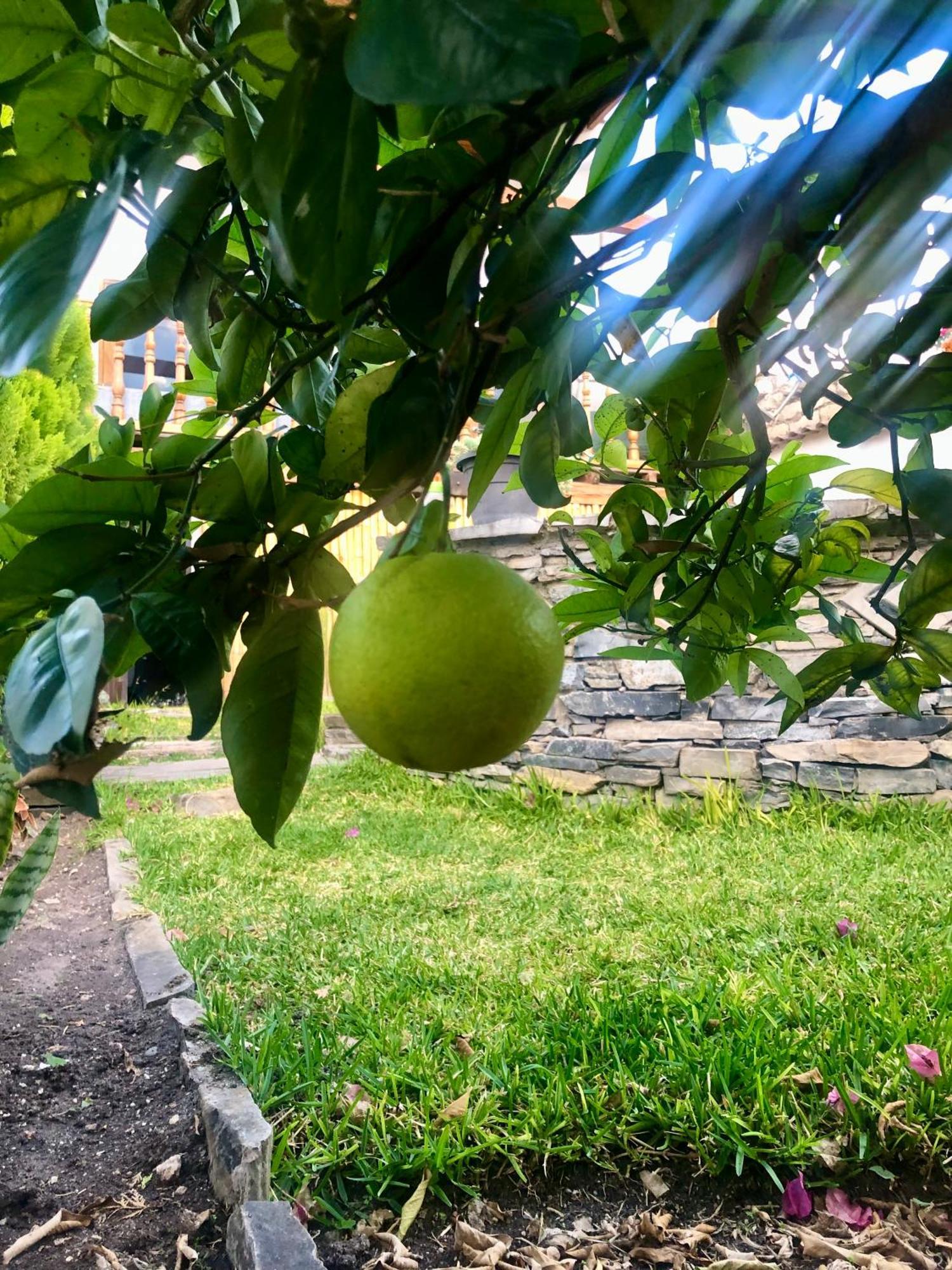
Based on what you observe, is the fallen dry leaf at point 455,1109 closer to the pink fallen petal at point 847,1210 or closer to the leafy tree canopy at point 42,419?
the pink fallen petal at point 847,1210

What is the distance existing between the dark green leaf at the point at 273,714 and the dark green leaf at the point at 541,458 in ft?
0.66

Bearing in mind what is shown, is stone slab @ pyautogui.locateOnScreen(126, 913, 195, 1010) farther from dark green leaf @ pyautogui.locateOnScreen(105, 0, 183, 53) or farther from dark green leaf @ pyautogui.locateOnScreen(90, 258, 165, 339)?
dark green leaf @ pyautogui.locateOnScreen(105, 0, 183, 53)

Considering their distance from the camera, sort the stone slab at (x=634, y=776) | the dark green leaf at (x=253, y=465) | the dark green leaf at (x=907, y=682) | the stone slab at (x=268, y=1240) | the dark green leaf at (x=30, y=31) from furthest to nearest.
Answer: the stone slab at (x=634, y=776) < the stone slab at (x=268, y=1240) < the dark green leaf at (x=907, y=682) < the dark green leaf at (x=253, y=465) < the dark green leaf at (x=30, y=31)

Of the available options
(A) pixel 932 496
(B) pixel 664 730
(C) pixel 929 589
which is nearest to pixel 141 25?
(A) pixel 932 496

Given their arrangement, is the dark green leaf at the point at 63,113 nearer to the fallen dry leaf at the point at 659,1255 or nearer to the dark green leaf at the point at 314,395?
the dark green leaf at the point at 314,395

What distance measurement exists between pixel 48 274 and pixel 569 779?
4.50 metres

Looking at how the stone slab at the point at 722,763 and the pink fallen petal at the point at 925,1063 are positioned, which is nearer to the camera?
the pink fallen petal at the point at 925,1063

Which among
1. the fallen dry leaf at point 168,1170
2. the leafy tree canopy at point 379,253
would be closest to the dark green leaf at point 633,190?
the leafy tree canopy at point 379,253

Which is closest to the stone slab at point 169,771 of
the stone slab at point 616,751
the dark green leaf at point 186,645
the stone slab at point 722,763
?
the stone slab at point 616,751

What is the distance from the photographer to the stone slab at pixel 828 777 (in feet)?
13.9

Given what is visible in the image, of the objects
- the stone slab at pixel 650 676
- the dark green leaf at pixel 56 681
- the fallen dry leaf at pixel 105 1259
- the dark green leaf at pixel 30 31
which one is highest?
the dark green leaf at pixel 30 31

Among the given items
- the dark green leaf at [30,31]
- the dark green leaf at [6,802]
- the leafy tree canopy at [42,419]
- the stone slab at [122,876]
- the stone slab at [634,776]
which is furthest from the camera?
the stone slab at [634,776]

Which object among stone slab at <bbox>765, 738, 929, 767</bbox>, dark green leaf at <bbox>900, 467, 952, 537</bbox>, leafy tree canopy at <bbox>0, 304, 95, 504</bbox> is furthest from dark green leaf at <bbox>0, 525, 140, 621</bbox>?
stone slab at <bbox>765, 738, 929, 767</bbox>

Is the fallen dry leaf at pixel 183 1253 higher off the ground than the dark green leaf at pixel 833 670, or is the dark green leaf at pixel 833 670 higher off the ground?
the dark green leaf at pixel 833 670
